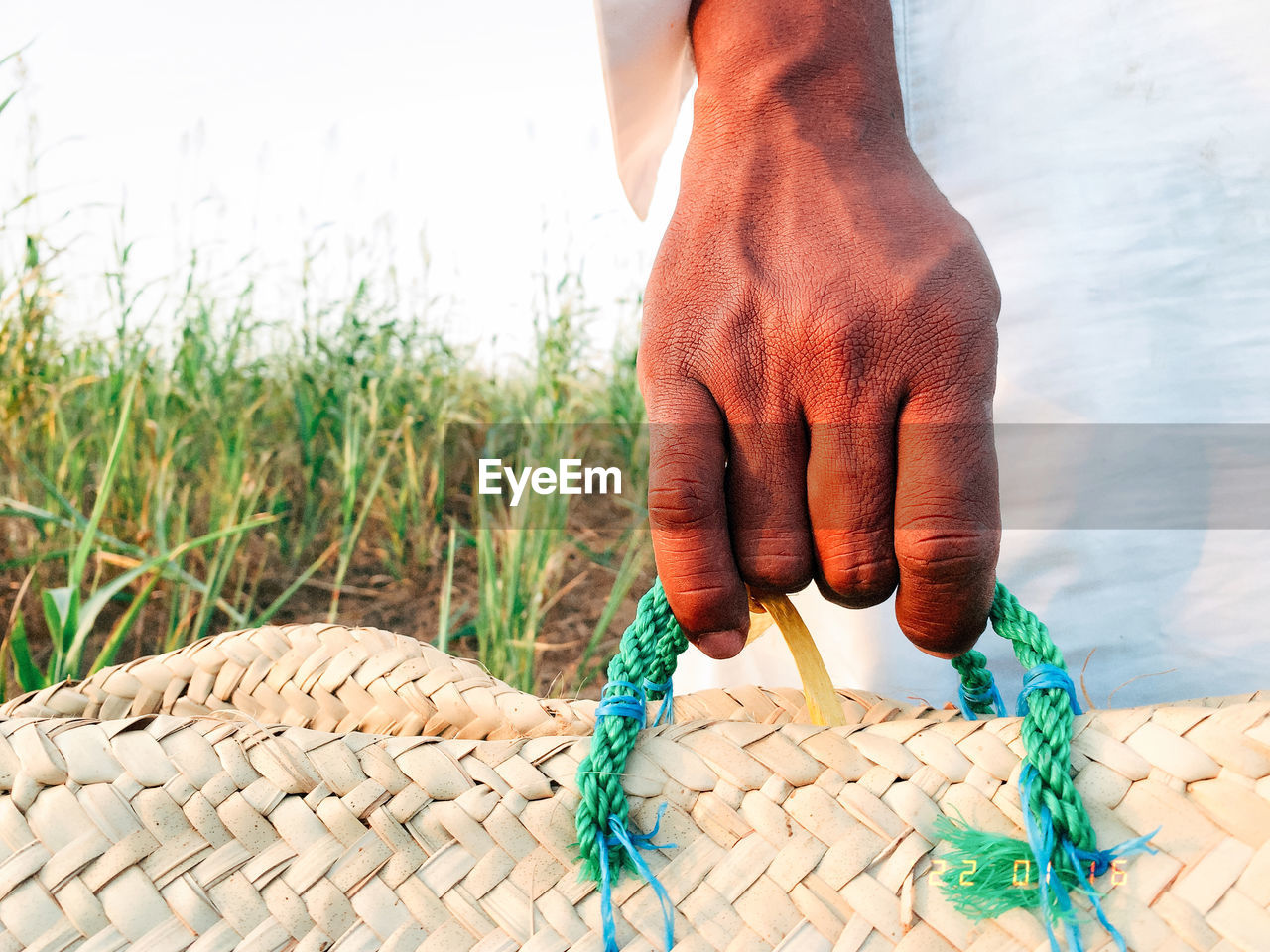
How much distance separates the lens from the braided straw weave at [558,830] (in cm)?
48

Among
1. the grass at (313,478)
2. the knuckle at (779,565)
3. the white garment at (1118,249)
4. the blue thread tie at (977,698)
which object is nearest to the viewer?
the knuckle at (779,565)

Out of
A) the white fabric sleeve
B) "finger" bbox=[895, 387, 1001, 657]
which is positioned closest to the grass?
the white fabric sleeve

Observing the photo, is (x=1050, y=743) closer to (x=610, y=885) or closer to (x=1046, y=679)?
(x=1046, y=679)

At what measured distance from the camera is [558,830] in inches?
20.6

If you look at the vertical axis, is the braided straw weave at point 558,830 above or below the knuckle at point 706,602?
below

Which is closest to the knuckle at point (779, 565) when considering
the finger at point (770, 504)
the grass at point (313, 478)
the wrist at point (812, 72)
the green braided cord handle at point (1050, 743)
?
the finger at point (770, 504)

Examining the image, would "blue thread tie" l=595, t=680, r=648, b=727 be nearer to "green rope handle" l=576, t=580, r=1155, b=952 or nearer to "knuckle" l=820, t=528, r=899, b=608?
"green rope handle" l=576, t=580, r=1155, b=952

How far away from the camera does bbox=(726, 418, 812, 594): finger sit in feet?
1.85

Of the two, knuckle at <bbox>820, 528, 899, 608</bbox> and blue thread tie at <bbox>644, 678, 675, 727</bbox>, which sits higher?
knuckle at <bbox>820, 528, 899, 608</bbox>

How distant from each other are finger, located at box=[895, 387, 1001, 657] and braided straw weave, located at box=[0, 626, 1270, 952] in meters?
0.07

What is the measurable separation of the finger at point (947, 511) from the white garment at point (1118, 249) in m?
0.36

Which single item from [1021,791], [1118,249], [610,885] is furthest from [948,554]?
[1118,249]

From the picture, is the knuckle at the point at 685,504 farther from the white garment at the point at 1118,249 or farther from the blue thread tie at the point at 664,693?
the white garment at the point at 1118,249

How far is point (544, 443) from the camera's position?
2.31 metres
